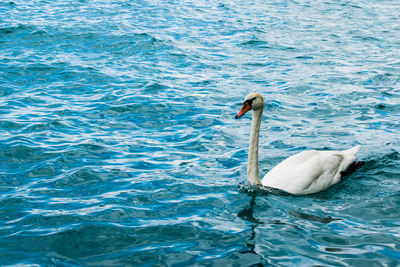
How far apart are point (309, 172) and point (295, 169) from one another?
0.70 feet

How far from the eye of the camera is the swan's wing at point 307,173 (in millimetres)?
8250

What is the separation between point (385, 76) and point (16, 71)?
985 centimetres

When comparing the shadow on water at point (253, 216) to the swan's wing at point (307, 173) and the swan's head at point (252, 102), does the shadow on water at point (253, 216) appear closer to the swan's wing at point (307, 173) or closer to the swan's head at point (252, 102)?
the swan's wing at point (307, 173)

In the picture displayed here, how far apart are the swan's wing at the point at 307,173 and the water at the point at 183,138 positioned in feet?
0.64

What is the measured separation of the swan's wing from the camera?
325 inches

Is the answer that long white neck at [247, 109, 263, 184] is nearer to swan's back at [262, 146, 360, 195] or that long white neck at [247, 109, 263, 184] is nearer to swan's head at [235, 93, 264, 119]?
swan's head at [235, 93, 264, 119]

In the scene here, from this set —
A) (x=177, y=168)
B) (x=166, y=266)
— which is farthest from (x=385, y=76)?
(x=166, y=266)

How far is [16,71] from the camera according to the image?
558 inches

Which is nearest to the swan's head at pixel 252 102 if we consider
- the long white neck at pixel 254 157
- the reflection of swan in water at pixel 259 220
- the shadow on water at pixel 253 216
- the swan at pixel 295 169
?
the swan at pixel 295 169

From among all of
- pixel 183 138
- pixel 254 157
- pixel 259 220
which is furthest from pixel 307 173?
pixel 183 138

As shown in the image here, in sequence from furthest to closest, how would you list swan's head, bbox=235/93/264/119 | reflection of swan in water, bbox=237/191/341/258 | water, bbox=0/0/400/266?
swan's head, bbox=235/93/264/119, reflection of swan in water, bbox=237/191/341/258, water, bbox=0/0/400/266

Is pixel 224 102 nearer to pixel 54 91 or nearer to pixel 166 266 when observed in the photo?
pixel 54 91

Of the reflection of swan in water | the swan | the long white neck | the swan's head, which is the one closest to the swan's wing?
the swan

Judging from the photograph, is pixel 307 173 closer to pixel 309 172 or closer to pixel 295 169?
pixel 309 172
